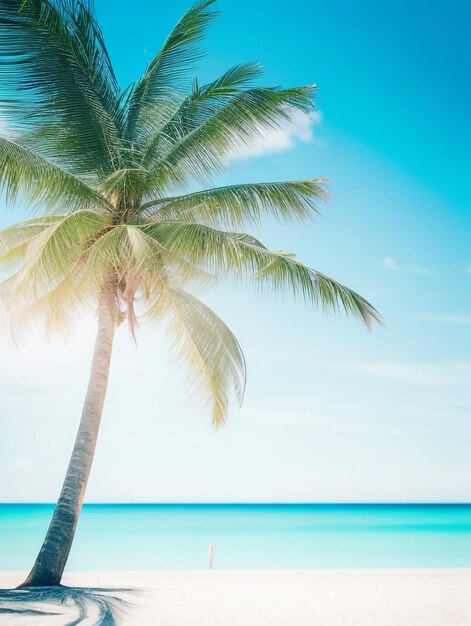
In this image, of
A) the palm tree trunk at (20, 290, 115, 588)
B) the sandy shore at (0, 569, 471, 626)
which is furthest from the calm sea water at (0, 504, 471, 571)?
the palm tree trunk at (20, 290, 115, 588)

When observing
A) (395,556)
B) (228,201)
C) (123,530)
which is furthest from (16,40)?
(123,530)

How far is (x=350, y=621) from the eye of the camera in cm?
729

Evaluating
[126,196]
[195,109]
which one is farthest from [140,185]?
[195,109]

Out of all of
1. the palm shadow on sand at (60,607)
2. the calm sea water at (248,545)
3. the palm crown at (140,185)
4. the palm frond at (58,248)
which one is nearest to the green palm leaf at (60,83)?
the palm crown at (140,185)

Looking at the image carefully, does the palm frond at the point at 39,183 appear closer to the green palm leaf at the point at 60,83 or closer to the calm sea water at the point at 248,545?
the green palm leaf at the point at 60,83

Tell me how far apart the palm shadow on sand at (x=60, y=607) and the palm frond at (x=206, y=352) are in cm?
276

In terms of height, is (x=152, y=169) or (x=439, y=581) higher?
(x=152, y=169)

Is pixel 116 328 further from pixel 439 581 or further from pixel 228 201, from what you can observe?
pixel 439 581

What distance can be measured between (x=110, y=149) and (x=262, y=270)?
9.28 feet

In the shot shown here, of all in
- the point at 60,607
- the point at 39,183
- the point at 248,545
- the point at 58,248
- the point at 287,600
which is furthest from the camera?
the point at 248,545

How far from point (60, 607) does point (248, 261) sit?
4675 mm

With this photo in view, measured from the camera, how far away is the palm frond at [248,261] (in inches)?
308

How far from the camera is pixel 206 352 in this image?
336 inches

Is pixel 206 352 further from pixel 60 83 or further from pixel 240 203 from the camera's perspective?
pixel 60 83
